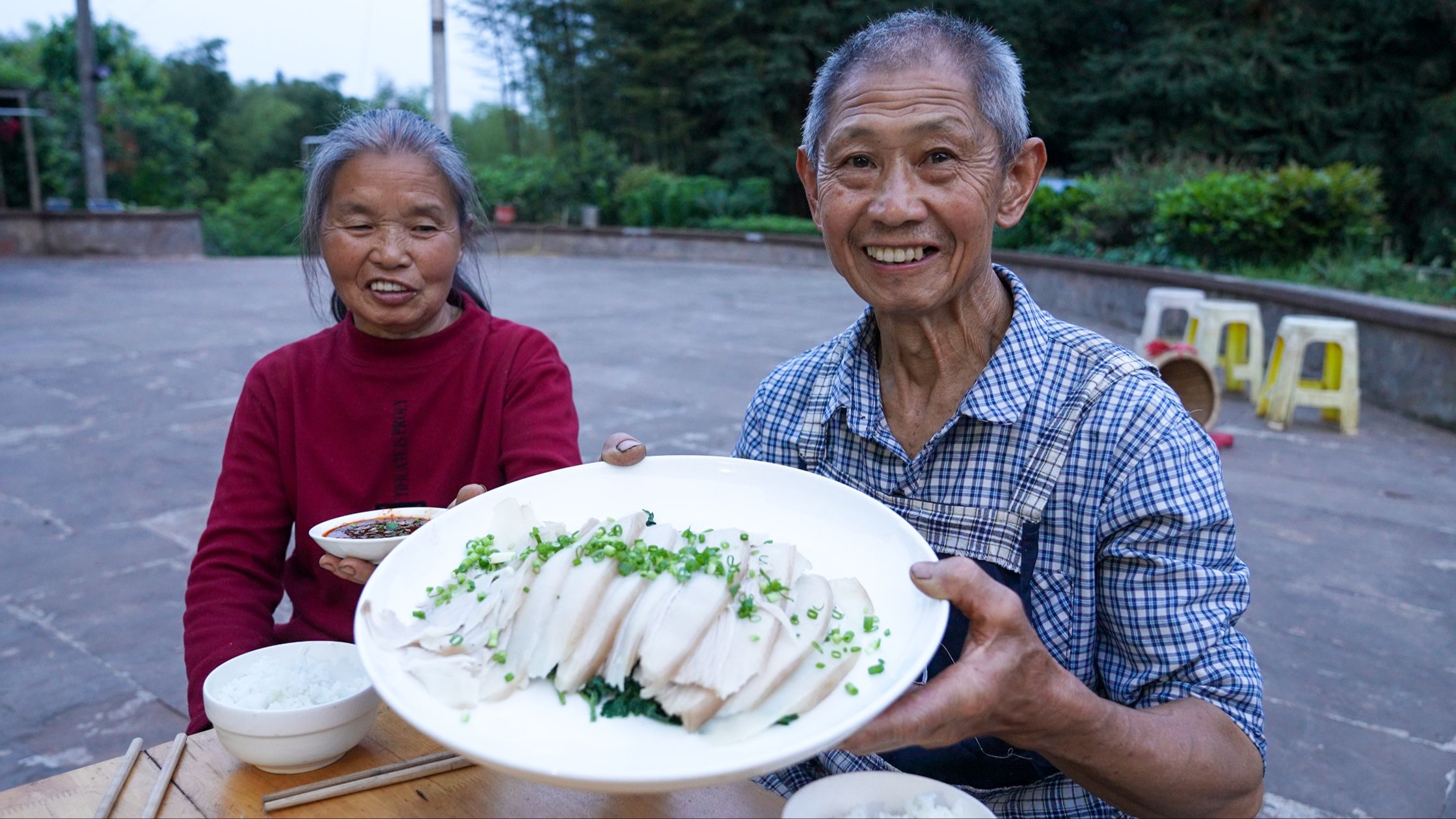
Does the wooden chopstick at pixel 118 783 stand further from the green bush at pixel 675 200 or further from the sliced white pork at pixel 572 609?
the green bush at pixel 675 200

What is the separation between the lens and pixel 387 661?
1.34 m

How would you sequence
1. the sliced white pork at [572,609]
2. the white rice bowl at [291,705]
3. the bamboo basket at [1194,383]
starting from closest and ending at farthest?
the sliced white pork at [572,609]
the white rice bowl at [291,705]
the bamboo basket at [1194,383]

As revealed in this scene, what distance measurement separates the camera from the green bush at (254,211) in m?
42.2

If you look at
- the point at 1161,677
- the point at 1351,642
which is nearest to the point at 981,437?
the point at 1161,677

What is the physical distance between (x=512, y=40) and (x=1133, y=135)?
20067 millimetres

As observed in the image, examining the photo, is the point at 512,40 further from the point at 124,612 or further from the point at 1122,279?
the point at 124,612

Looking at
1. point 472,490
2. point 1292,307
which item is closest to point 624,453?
point 472,490

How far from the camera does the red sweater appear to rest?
2.38m

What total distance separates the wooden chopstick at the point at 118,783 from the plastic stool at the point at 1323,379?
26.8ft

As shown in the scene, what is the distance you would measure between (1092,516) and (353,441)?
5.74 ft

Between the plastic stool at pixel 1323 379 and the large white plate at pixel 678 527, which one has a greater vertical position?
the large white plate at pixel 678 527

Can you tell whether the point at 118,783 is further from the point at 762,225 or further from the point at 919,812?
the point at 762,225

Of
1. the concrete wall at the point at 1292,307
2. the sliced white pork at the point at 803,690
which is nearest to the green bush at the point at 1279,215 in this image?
the concrete wall at the point at 1292,307

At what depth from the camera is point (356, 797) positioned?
4.96 ft
